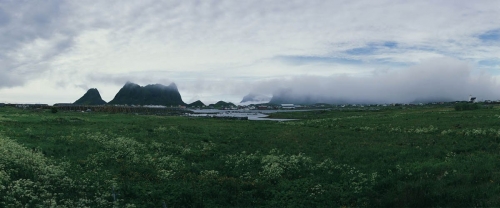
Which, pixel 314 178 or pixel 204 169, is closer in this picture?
pixel 314 178

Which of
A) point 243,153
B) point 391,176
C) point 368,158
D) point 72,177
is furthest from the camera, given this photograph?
point 243,153

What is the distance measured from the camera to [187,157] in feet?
96.8

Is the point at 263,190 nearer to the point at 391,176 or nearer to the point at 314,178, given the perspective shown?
the point at 314,178

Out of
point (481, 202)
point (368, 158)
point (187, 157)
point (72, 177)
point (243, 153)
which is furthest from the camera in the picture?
point (243, 153)

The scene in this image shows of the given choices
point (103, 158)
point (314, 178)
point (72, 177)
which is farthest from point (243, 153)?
point (72, 177)

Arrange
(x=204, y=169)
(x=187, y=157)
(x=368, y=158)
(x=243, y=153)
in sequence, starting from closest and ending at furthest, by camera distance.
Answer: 1. (x=204, y=169)
2. (x=368, y=158)
3. (x=187, y=157)
4. (x=243, y=153)

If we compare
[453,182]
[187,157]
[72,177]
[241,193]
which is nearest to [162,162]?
[187,157]

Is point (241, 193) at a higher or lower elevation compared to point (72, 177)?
lower

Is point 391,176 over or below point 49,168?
below

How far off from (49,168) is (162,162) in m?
8.28

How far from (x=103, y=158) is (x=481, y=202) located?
26011 mm

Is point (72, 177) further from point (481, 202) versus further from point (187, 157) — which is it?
point (481, 202)

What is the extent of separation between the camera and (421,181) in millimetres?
19219

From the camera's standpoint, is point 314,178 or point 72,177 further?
point 314,178
